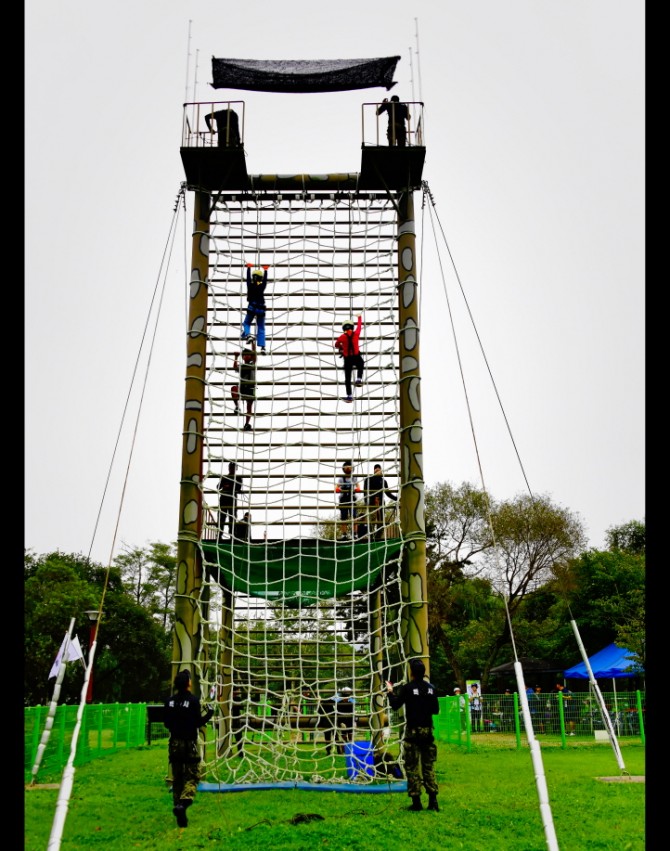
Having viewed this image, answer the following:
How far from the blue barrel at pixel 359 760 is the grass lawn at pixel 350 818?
0.42 metres

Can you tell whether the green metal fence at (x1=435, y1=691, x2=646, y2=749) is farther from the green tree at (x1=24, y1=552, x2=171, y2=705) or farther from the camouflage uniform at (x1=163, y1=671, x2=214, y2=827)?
the green tree at (x1=24, y1=552, x2=171, y2=705)

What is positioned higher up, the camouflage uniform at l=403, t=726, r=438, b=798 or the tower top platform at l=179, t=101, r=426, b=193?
the tower top platform at l=179, t=101, r=426, b=193

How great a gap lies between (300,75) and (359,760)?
8.58 m

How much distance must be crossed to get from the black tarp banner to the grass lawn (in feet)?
28.5

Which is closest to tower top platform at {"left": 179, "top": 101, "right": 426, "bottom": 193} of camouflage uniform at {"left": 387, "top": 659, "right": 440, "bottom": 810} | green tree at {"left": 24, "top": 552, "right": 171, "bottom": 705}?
camouflage uniform at {"left": 387, "top": 659, "right": 440, "bottom": 810}

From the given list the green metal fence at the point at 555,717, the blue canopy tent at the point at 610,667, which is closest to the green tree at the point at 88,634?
the green metal fence at the point at 555,717

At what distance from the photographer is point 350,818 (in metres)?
6.29

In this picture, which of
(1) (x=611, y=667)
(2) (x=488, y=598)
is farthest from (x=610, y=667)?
(2) (x=488, y=598)

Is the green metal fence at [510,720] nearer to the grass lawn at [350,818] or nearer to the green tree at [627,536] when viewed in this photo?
the grass lawn at [350,818]

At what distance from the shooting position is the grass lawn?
5516mm

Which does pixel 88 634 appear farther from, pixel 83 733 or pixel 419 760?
pixel 419 760

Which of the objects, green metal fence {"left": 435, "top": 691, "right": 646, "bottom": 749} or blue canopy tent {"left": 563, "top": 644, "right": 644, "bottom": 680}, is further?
blue canopy tent {"left": 563, "top": 644, "right": 644, "bottom": 680}
